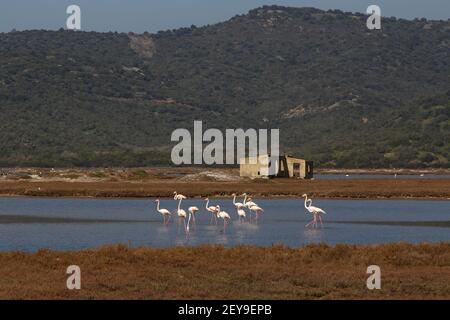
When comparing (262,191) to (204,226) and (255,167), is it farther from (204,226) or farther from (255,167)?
(204,226)

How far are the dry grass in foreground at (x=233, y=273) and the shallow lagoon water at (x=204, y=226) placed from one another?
6507 millimetres

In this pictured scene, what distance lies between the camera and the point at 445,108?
19788 centimetres

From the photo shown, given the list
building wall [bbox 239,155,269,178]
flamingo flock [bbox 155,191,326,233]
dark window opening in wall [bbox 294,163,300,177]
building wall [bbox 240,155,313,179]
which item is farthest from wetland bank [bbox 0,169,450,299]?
dark window opening in wall [bbox 294,163,300,177]

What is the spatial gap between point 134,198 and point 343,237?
36425 mm

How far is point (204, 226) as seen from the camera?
48969mm

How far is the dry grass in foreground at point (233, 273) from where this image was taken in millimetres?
23875

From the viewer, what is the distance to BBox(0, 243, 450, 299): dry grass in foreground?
23.9 metres

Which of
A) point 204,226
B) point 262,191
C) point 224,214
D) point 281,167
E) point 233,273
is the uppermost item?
point 233,273

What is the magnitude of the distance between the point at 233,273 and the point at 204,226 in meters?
21.7

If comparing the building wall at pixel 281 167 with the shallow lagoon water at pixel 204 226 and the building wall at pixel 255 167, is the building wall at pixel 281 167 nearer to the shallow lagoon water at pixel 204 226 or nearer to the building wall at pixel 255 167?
the building wall at pixel 255 167

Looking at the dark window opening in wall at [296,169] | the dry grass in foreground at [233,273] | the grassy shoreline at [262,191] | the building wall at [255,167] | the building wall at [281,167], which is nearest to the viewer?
the dry grass in foreground at [233,273]

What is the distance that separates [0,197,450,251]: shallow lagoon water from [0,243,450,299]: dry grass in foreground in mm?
6507

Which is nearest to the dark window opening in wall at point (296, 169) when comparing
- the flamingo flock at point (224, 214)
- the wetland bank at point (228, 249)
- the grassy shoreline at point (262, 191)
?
the grassy shoreline at point (262, 191)

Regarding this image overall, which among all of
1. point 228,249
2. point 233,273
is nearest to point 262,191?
point 228,249
